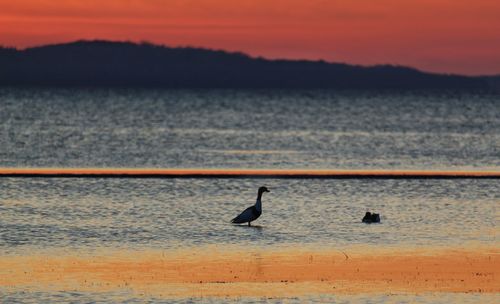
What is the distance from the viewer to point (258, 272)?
78.4ft

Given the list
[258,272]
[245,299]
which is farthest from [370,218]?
[245,299]

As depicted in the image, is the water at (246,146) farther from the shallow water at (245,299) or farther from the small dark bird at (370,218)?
the shallow water at (245,299)

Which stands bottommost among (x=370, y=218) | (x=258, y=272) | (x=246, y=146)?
(x=246, y=146)

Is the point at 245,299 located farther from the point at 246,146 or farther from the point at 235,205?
the point at 246,146

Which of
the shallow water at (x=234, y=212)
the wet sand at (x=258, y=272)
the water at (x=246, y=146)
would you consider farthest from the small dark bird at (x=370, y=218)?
the water at (x=246, y=146)

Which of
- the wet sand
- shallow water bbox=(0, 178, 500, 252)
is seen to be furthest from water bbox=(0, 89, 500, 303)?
the wet sand

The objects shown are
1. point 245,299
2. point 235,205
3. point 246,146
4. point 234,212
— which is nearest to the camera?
point 245,299

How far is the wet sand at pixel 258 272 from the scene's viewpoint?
72.5 feet

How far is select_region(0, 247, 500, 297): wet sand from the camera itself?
2209cm

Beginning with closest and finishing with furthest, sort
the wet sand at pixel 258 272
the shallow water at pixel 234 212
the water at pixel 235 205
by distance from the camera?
1. the wet sand at pixel 258 272
2. the water at pixel 235 205
3. the shallow water at pixel 234 212

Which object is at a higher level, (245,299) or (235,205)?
(245,299)

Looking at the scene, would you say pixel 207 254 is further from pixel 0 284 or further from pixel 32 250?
pixel 0 284

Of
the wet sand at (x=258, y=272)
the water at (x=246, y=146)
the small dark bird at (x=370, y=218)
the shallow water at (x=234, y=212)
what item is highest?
the wet sand at (x=258, y=272)

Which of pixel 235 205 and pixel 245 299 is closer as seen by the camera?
pixel 245 299
